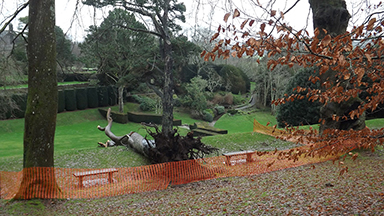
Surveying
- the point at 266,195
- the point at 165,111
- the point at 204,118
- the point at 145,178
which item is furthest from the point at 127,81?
the point at 266,195

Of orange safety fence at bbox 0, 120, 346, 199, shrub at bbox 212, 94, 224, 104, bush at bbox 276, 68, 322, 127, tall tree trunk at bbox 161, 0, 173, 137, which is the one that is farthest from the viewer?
shrub at bbox 212, 94, 224, 104

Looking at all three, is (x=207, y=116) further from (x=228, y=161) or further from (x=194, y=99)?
(x=228, y=161)

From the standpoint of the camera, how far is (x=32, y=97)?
6555 mm

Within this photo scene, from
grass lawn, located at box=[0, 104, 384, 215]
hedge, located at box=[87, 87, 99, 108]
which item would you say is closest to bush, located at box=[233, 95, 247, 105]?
hedge, located at box=[87, 87, 99, 108]

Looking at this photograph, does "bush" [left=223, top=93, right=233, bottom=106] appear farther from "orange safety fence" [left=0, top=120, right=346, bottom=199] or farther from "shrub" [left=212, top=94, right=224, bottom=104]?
"orange safety fence" [left=0, top=120, right=346, bottom=199]

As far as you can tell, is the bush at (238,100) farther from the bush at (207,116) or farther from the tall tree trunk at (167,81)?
the tall tree trunk at (167,81)

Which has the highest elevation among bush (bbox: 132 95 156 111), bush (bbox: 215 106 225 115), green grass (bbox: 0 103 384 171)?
bush (bbox: 132 95 156 111)

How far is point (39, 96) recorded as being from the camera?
655 cm

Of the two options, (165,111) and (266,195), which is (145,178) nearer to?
(165,111)

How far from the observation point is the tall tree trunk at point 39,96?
6516 millimetres

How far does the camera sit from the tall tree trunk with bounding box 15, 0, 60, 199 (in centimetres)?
652

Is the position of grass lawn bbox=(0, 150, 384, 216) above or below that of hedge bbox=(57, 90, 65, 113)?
below

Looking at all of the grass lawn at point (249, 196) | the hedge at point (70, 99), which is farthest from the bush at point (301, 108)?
the hedge at point (70, 99)

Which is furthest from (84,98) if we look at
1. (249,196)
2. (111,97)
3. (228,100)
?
(249,196)
